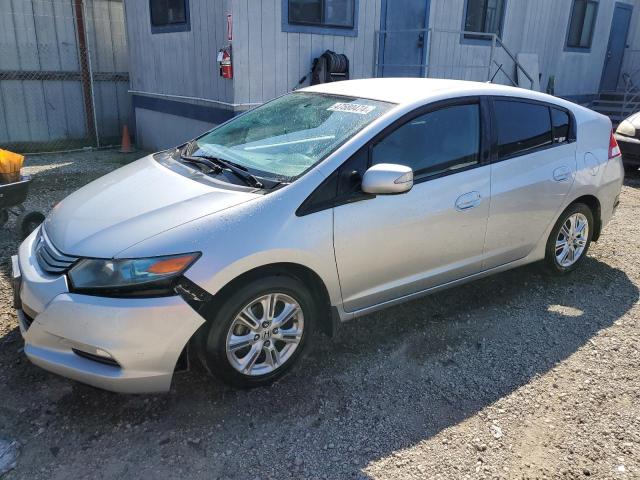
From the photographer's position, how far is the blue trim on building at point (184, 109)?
7.86 metres

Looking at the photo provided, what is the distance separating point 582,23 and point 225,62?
396 inches

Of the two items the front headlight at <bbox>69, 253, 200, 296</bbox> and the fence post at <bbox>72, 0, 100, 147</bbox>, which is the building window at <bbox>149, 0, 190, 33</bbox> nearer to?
the fence post at <bbox>72, 0, 100, 147</bbox>

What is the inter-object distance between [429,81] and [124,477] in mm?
3124

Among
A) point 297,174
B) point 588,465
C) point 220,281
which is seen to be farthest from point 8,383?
point 588,465

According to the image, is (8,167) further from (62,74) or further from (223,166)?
(62,74)

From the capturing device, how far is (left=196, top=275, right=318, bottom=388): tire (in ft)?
9.27

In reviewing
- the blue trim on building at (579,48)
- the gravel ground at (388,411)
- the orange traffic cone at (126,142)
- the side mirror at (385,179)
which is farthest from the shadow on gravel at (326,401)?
the blue trim on building at (579,48)

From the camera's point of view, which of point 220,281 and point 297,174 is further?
point 297,174

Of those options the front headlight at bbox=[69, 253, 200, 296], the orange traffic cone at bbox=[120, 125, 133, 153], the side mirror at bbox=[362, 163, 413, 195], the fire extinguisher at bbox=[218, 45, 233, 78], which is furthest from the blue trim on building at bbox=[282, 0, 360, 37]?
the front headlight at bbox=[69, 253, 200, 296]

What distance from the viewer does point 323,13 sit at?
312 inches

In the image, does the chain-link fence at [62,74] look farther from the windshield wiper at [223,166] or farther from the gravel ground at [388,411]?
the windshield wiper at [223,166]

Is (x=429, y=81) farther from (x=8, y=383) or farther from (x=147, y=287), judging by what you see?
(x=8, y=383)

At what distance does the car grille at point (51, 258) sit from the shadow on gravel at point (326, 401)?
718mm

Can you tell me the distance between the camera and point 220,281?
273cm
